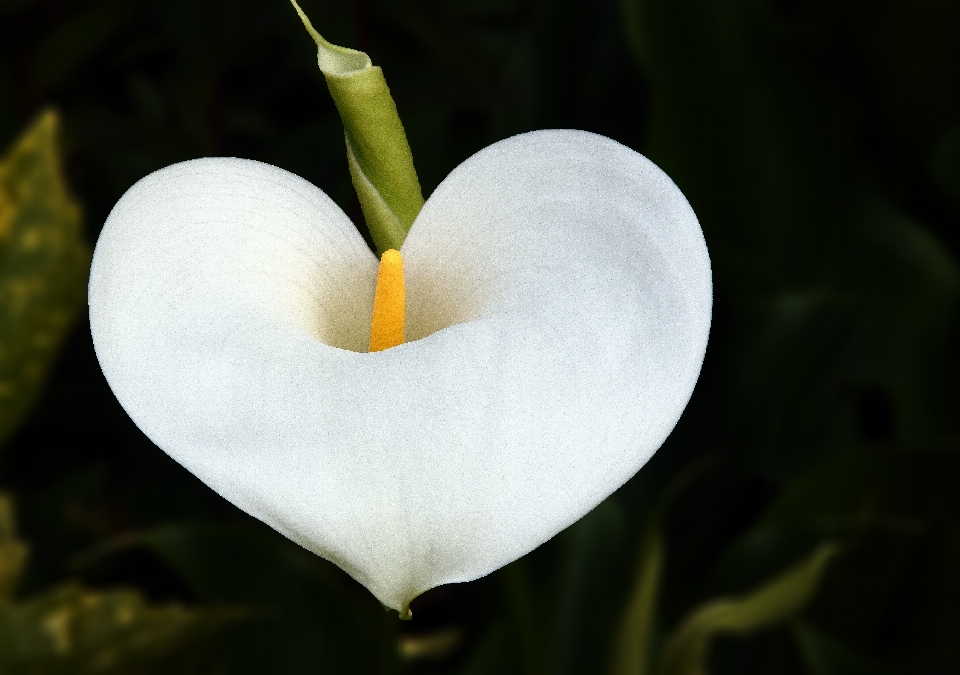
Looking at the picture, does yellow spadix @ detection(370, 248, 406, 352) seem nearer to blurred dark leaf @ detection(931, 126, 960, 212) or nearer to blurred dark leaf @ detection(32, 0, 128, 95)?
blurred dark leaf @ detection(931, 126, 960, 212)

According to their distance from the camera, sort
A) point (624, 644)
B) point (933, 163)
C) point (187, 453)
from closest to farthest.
A: point (187, 453) < point (624, 644) < point (933, 163)

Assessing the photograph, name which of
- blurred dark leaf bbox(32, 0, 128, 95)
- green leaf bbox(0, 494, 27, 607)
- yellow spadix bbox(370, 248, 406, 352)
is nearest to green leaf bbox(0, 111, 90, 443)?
green leaf bbox(0, 494, 27, 607)

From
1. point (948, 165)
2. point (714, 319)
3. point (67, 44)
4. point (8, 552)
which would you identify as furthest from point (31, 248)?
point (948, 165)

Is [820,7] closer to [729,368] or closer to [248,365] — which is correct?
[729,368]

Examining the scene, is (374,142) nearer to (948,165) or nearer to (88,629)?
(88,629)

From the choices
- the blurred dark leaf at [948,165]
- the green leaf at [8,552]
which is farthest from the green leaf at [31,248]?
the blurred dark leaf at [948,165]

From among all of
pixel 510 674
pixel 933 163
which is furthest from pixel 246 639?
pixel 933 163

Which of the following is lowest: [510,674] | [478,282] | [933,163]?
[510,674]
